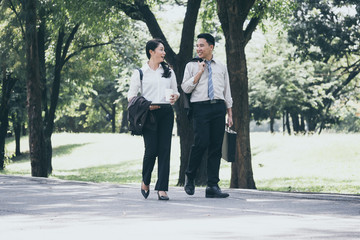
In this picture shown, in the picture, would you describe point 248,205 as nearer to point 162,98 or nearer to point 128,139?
point 162,98

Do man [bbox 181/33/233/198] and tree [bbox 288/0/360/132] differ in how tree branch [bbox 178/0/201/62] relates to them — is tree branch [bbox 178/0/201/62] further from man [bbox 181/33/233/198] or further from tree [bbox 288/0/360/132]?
tree [bbox 288/0/360/132]

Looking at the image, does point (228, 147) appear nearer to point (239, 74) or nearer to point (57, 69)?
point (239, 74)

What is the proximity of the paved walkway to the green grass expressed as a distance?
7.93 metres

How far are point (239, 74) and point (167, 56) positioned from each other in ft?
14.9

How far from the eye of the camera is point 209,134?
8.54m

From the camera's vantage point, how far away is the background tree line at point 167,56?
12.4 meters

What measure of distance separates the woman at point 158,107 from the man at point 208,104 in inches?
12.4

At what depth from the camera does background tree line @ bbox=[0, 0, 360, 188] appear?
1238 centimetres

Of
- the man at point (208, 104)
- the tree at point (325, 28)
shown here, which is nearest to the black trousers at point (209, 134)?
the man at point (208, 104)

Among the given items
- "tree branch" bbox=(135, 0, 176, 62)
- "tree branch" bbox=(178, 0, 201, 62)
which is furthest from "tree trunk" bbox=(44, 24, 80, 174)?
"tree branch" bbox=(178, 0, 201, 62)

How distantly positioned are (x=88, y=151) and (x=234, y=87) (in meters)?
35.6

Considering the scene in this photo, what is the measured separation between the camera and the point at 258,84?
49.1m

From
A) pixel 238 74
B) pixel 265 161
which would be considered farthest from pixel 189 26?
pixel 265 161

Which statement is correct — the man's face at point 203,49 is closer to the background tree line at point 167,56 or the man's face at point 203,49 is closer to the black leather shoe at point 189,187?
the black leather shoe at point 189,187
